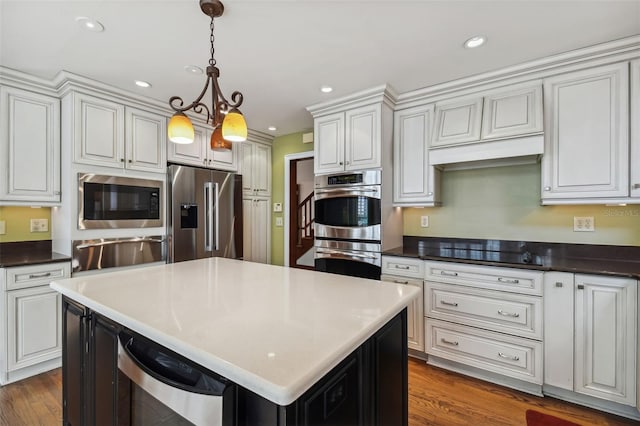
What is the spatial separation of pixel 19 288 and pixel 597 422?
4.12 metres

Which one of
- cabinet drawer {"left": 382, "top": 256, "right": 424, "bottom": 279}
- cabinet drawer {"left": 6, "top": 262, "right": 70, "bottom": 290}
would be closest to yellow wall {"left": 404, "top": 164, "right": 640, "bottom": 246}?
cabinet drawer {"left": 382, "top": 256, "right": 424, "bottom": 279}

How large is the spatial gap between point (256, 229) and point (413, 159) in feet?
7.71

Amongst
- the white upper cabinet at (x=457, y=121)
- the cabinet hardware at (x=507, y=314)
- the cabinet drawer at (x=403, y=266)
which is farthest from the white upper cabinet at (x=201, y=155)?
the cabinet hardware at (x=507, y=314)

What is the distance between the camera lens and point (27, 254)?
2533 mm

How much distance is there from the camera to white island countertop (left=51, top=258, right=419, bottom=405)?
689 millimetres

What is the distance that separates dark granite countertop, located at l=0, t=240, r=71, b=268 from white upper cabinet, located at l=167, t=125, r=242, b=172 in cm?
134

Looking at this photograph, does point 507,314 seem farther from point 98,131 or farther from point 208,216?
point 98,131

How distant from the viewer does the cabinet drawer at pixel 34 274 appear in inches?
85.4

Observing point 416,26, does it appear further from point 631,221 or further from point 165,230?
point 165,230

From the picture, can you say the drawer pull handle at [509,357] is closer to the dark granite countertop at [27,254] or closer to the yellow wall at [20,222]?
the dark granite countertop at [27,254]

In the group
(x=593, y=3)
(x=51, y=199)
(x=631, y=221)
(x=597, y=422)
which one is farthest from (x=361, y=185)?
(x=51, y=199)

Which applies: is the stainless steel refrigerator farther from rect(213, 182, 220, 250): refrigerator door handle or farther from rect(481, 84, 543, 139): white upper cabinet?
rect(481, 84, 543, 139): white upper cabinet

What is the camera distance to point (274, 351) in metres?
0.75

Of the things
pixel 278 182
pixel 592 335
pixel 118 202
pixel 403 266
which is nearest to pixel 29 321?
pixel 118 202
